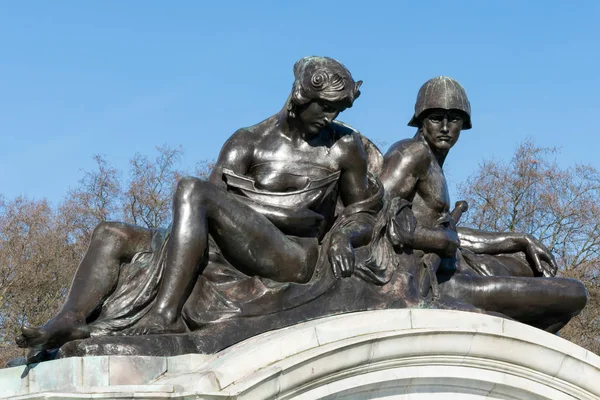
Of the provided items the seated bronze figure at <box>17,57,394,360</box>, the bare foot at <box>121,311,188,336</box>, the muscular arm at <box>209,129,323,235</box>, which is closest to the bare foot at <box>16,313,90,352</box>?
the seated bronze figure at <box>17,57,394,360</box>

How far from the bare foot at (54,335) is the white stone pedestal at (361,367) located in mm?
140

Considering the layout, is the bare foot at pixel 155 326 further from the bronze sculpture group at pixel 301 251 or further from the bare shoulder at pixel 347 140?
the bare shoulder at pixel 347 140

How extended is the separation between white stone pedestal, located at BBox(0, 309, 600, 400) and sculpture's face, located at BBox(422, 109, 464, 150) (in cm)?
167

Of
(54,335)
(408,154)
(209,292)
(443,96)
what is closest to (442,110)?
(443,96)

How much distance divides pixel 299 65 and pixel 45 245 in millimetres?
15824

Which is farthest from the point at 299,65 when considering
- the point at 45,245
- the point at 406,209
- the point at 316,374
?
the point at 45,245

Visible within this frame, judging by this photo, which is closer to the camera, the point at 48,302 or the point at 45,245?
the point at 48,302

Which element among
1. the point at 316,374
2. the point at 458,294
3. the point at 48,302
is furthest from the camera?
the point at 48,302

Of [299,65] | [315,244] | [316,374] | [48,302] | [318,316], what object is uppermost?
[48,302]

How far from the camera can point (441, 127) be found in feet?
26.2

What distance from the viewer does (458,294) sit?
7.59m

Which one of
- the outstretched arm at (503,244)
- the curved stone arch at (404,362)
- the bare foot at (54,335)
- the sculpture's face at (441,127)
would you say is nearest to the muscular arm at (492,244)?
the outstretched arm at (503,244)

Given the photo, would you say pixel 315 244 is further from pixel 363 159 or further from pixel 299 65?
pixel 299 65

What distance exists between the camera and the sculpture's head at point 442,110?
7.96 meters
